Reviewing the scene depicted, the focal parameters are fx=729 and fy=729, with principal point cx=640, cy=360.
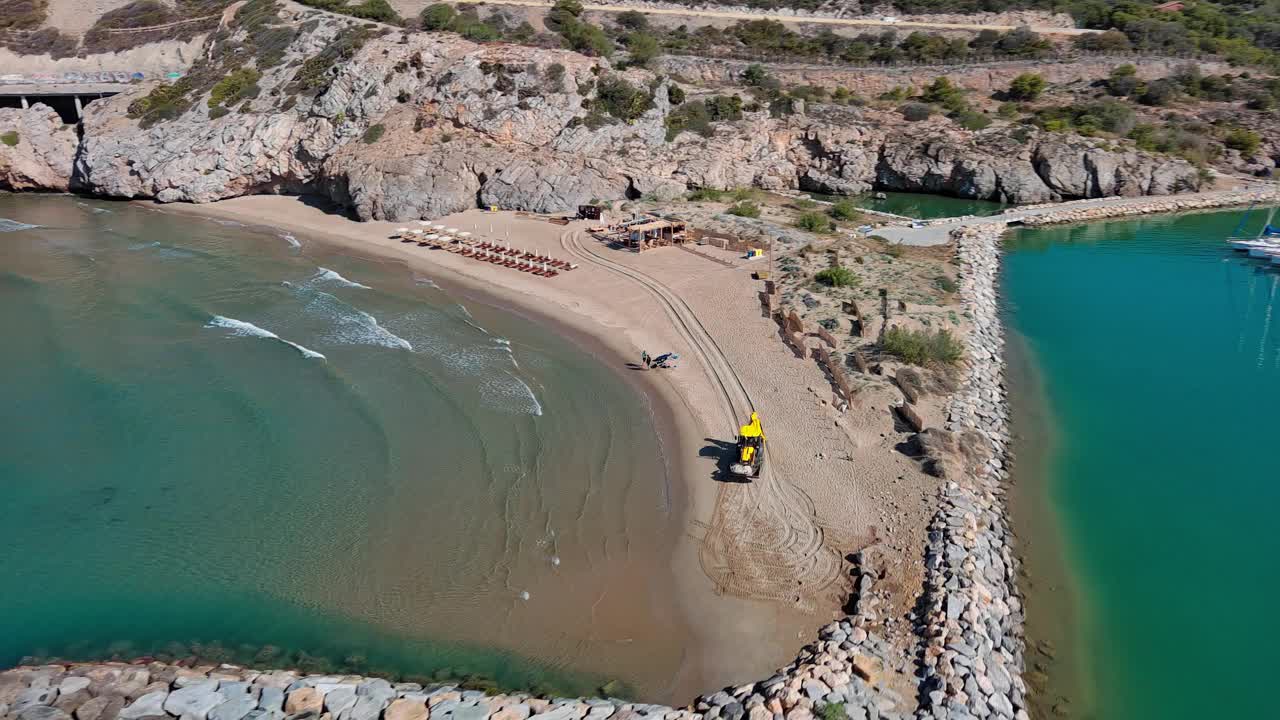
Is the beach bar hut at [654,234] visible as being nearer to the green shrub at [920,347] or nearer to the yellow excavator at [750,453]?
the green shrub at [920,347]

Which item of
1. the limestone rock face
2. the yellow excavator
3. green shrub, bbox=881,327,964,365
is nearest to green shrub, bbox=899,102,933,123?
green shrub, bbox=881,327,964,365

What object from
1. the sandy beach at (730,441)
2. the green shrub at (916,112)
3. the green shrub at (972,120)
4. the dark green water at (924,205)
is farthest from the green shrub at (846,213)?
the green shrub at (972,120)

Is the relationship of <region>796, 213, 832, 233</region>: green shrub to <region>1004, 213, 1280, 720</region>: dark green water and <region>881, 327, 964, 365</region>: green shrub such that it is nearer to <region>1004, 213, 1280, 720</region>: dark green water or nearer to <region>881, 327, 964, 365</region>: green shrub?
<region>1004, 213, 1280, 720</region>: dark green water

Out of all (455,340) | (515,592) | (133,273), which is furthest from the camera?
(133,273)

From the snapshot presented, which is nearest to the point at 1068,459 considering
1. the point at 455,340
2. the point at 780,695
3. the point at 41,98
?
the point at 780,695

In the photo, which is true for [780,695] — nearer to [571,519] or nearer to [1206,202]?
[571,519]

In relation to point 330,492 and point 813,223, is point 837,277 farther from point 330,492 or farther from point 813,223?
point 330,492
